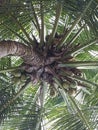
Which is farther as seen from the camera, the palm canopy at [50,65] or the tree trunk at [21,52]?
the palm canopy at [50,65]

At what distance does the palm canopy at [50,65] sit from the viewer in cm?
443

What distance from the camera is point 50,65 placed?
4.83m

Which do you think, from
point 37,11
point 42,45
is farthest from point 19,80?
point 37,11

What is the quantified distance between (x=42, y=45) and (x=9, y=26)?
1.58 feet

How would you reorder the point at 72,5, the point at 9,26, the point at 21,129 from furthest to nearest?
the point at 21,129, the point at 9,26, the point at 72,5

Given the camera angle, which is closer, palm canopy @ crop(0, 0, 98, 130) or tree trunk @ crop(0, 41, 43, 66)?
tree trunk @ crop(0, 41, 43, 66)

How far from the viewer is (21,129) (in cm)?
520

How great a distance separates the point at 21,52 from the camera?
431 cm

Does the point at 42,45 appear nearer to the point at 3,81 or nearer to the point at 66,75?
the point at 66,75

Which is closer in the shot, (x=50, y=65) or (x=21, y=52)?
(x=21, y=52)

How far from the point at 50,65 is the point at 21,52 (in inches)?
24.9

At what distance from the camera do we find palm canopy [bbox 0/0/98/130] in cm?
443

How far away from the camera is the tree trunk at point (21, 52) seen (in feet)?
12.8

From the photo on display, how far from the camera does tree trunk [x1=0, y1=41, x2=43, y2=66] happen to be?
12.8 ft
